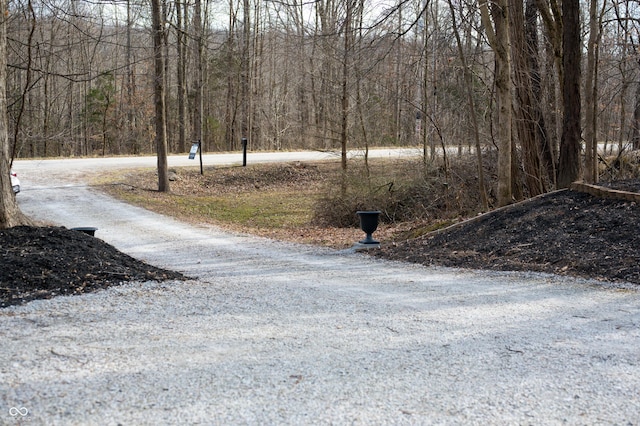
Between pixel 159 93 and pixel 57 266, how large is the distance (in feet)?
50.6

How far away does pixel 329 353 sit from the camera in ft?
15.7

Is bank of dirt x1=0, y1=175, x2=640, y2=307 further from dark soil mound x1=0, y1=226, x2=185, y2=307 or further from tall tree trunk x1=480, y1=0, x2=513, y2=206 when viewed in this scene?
tall tree trunk x1=480, y1=0, x2=513, y2=206

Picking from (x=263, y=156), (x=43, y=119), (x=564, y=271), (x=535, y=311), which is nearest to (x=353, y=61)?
(x=564, y=271)

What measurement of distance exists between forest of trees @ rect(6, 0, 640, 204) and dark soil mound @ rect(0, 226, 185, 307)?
1701 mm

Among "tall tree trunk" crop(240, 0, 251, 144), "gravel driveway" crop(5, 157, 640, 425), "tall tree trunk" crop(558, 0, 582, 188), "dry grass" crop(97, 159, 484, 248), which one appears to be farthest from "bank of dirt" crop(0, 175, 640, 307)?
"tall tree trunk" crop(240, 0, 251, 144)

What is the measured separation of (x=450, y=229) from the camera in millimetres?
11328

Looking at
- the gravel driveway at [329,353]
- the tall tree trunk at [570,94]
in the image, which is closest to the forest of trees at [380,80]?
the tall tree trunk at [570,94]

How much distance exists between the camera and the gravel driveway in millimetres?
3670

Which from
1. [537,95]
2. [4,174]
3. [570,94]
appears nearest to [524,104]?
[537,95]

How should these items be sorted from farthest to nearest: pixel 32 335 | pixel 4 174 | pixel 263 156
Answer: pixel 263 156 < pixel 4 174 < pixel 32 335

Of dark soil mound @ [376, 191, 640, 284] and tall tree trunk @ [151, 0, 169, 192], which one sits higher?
tall tree trunk @ [151, 0, 169, 192]

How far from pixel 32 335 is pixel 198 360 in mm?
1404

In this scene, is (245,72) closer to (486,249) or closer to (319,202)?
(319,202)

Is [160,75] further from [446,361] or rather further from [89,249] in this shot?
[446,361]
